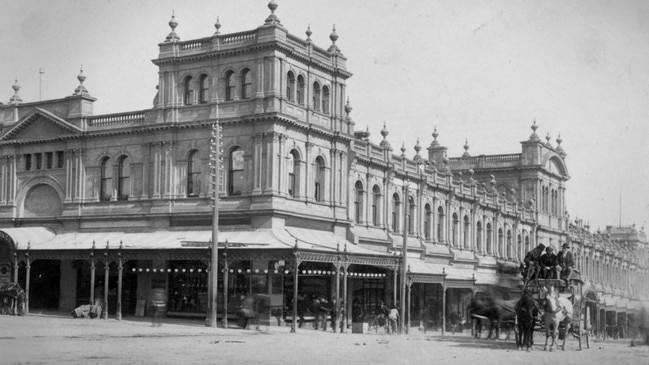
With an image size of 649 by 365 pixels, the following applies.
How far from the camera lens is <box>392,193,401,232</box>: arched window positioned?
53062mm

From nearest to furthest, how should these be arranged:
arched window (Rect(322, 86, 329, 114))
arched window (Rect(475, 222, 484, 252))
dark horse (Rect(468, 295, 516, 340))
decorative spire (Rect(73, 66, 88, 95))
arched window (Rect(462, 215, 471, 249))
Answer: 1. dark horse (Rect(468, 295, 516, 340))
2. arched window (Rect(322, 86, 329, 114))
3. decorative spire (Rect(73, 66, 88, 95))
4. arched window (Rect(462, 215, 471, 249))
5. arched window (Rect(475, 222, 484, 252))

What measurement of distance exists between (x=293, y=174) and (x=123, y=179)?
9.47 metres

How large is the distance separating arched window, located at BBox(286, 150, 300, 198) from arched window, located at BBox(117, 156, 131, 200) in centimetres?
901

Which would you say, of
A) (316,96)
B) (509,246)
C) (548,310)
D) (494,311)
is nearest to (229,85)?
(316,96)

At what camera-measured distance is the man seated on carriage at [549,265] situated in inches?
1071

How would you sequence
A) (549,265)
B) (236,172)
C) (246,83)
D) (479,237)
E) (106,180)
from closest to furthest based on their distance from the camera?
(549,265) < (236,172) < (246,83) < (106,180) < (479,237)

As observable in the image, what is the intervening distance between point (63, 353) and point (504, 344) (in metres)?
13.9

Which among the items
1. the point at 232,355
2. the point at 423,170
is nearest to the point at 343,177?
the point at 423,170

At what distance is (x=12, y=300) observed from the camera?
42.1m

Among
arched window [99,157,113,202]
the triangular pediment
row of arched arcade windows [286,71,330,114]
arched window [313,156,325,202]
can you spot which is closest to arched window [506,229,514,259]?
row of arched arcade windows [286,71,330,114]

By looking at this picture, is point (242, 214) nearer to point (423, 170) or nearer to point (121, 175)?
point (121, 175)

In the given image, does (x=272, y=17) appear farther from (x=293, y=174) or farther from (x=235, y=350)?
(x=235, y=350)

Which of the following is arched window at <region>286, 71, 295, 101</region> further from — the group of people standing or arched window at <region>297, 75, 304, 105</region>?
the group of people standing

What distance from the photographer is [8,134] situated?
50.1 m
